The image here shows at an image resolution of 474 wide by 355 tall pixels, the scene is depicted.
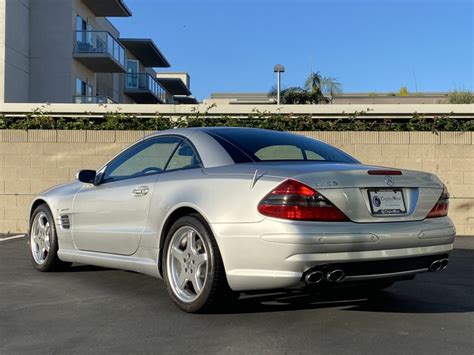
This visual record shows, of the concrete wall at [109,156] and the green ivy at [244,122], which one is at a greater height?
the green ivy at [244,122]

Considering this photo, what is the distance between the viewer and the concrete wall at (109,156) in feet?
34.3

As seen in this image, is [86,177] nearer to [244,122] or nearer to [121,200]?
[121,200]

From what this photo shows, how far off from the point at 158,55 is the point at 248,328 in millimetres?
39483

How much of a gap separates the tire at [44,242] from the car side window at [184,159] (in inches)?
79.6

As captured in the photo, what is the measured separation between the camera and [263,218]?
394 cm

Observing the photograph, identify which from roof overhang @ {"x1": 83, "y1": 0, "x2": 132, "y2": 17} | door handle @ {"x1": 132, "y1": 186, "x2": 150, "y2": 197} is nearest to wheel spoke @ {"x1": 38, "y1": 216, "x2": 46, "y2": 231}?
door handle @ {"x1": 132, "y1": 186, "x2": 150, "y2": 197}

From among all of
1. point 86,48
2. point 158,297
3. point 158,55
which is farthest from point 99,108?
point 158,55

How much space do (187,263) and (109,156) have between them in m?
6.64

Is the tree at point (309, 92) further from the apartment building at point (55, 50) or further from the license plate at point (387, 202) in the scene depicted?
the license plate at point (387, 202)

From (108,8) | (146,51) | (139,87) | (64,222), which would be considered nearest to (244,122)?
(64,222)

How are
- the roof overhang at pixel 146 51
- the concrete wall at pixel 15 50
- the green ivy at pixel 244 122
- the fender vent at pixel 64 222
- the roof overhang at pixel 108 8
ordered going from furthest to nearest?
the roof overhang at pixel 146 51
the roof overhang at pixel 108 8
the concrete wall at pixel 15 50
the green ivy at pixel 244 122
the fender vent at pixel 64 222

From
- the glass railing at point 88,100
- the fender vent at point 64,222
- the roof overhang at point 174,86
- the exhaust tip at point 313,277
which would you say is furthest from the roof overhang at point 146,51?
the exhaust tip at point 313,277

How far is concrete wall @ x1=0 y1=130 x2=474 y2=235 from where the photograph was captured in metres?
10.5

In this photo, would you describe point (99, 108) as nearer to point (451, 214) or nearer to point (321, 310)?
point (451, 214)
